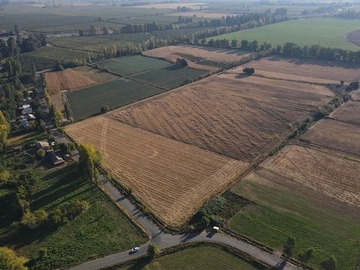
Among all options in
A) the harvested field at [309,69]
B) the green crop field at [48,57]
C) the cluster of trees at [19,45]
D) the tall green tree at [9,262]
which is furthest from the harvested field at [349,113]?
the cluster of trees at [19,45]

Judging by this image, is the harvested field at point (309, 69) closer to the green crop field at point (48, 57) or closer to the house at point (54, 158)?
the green crop field at point (48, 57)

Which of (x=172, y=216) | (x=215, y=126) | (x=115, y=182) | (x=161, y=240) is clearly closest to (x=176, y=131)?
(x=215, y=126)

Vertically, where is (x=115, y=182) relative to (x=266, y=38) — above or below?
below

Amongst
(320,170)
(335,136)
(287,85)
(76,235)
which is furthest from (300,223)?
(287,85)

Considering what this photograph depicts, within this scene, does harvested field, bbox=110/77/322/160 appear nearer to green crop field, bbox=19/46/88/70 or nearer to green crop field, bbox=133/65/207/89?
green crop field, bbox=133/65/207/89

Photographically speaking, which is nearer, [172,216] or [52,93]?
[172,216]

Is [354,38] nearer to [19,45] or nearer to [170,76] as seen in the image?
[170,76]

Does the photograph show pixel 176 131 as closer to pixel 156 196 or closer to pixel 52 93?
pixel 156 196
